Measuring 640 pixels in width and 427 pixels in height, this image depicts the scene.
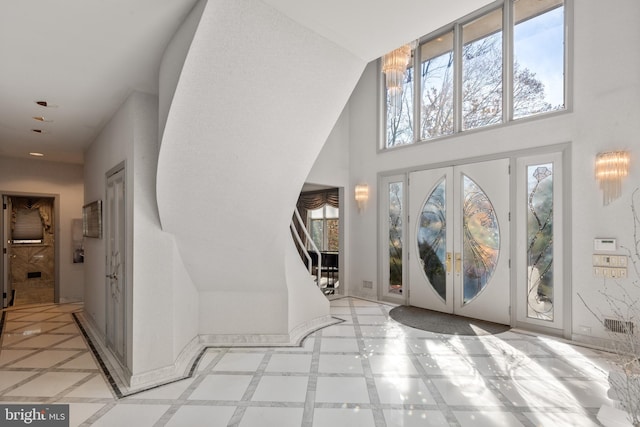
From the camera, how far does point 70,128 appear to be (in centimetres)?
422

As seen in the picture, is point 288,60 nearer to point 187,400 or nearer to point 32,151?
point 187,400

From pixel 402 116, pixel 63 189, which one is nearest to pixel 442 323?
pixel 402 116

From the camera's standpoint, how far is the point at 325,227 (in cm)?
968

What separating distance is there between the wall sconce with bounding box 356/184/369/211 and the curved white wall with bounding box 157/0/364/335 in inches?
119

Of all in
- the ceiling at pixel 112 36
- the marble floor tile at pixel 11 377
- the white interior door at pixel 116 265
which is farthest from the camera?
the white interior door at pixel 116 265

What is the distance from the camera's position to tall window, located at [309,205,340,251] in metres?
9.53

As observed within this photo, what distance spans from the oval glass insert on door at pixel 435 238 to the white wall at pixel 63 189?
264 inches

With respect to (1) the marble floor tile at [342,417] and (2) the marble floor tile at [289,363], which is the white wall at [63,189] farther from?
(1) the marble floor tile at [342,417]

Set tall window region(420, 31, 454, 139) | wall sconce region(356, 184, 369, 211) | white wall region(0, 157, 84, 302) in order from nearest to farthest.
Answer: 1. tall window region(420, 31, 454, 139)
2. white wall region(0, 157, 84, 302)
3. wall sconce region(356, 184, 369, 211)

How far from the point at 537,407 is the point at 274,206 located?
9.04ft

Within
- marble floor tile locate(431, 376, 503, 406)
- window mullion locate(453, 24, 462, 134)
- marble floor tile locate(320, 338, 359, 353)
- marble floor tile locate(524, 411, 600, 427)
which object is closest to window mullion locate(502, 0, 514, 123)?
window mullion locate(453, 24, 462, 134)

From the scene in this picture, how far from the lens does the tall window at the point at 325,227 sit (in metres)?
9.53

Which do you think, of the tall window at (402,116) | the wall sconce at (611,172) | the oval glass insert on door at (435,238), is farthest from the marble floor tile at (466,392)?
the tall window at (402,116)

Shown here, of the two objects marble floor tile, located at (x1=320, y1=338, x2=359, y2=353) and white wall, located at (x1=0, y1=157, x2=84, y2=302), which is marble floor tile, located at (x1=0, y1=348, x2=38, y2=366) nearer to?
white wall, located at (x1=0, y1=157, x2=84, y2=302)
